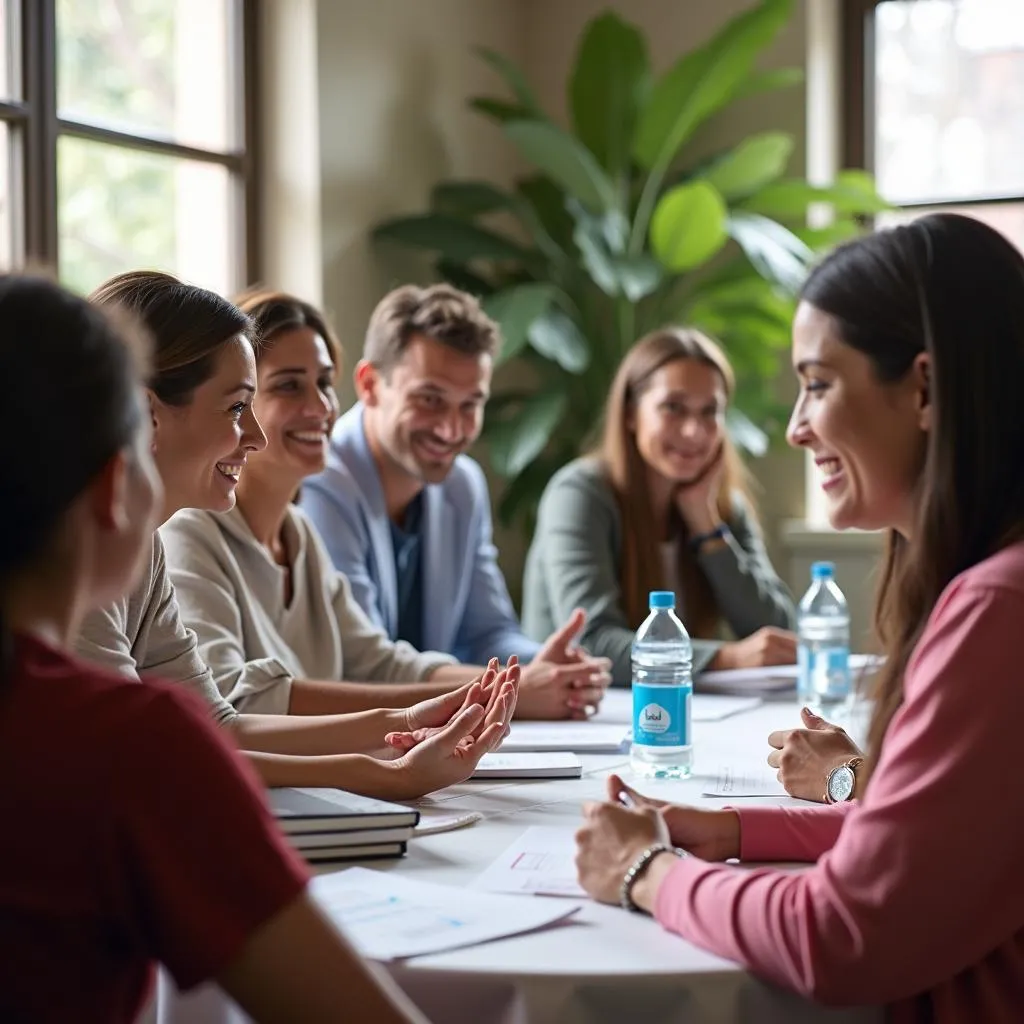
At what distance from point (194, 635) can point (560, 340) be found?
2.33 m

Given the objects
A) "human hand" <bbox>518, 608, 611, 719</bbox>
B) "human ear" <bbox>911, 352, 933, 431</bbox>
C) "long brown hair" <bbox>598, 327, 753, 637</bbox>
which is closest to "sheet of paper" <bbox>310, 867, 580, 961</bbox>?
"human ear" <bbox>911, 352, 933, 431</bbox>

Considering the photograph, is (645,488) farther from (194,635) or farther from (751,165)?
(194,635)

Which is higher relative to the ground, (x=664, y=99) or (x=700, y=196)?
(x=664, y=99)

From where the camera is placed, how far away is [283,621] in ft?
8.05

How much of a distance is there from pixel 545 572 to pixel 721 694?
68 centimetres

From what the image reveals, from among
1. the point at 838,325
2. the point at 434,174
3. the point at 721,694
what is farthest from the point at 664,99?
the point at 838,325

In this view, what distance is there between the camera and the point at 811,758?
1712 mm

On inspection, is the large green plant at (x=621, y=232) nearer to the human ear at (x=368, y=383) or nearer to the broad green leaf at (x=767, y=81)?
the broad green leaf at (x=767, y=81)

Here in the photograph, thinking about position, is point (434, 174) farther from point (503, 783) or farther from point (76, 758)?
point (76, 758)

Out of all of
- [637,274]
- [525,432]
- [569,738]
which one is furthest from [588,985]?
[637,274]

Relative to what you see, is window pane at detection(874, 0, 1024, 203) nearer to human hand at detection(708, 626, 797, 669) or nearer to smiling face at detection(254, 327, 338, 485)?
human hand at detection(708, 626, 797, 669)

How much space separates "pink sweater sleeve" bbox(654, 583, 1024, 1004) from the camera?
3.62 ft

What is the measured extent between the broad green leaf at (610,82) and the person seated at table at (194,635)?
2.63 meters

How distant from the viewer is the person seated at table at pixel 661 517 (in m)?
3.19
